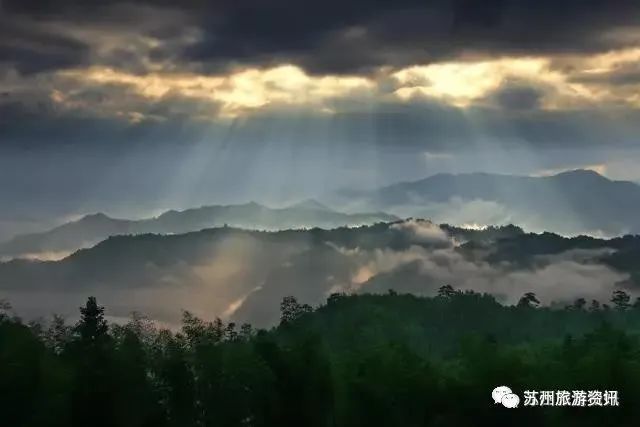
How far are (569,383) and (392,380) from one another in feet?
55.2

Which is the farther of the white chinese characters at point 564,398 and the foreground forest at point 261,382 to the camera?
the white chinese characters at point 564,398

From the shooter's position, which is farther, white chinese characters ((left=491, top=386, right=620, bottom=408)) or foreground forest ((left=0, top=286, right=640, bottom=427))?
white chinese characters ((left=491, top=386, right=620, bottom=408))

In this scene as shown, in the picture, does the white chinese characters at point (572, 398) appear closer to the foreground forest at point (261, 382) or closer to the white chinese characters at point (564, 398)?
the white chinese characters at point (564, 398)

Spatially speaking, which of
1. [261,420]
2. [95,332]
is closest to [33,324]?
[95,332]

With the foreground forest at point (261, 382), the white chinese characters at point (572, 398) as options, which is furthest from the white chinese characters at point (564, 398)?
the foreground forest at point (261, 382)

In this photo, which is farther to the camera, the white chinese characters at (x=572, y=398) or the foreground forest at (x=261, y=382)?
the white chinese characters at (x=572, y=398)

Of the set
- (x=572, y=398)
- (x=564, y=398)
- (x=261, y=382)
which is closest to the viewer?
(x=572, y=398)

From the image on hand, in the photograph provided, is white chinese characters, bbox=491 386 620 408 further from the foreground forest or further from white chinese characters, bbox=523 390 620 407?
the foreground forest

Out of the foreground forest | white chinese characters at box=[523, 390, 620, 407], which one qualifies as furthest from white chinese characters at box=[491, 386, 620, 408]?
the foreground forest

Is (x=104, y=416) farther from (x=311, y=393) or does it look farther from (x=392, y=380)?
(x=392, y=380)

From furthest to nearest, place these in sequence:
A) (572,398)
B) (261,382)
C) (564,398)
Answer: (261,382) < (564,398) < (572,398)

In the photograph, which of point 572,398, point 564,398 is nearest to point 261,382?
point 564,398

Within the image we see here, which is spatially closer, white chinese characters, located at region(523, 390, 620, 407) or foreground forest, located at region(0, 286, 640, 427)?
foreground forest, located at region(0, 286, 640, 427)

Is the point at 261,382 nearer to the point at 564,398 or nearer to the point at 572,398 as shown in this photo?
the point at 564,398
